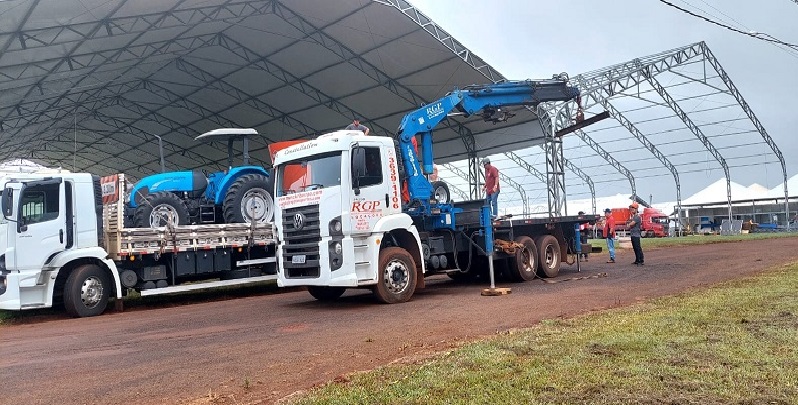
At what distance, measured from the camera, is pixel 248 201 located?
14508 millimetres

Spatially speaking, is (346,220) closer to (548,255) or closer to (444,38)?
(548,255)

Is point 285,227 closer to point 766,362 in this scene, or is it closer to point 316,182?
point 316,182

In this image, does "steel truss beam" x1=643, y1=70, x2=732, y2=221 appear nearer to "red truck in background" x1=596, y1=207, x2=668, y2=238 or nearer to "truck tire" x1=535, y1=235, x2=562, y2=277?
"red truck in background" x1=596, y1=207, x2=668, y2=238

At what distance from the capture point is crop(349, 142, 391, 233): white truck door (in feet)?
33.2

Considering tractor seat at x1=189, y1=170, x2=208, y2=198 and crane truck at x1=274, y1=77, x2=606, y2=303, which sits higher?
tractor seat at x1=189, y1=170, x2=208, y2=198

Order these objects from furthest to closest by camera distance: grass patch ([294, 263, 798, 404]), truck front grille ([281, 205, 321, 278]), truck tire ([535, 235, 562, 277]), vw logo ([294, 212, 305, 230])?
truck tire ([535, 235, 562, 277]) → vw logo ([294, 212, 305, 230]) → truck front grille ([281, 205, 321, 278]) → grass patch ([294, 263, 798, 404])

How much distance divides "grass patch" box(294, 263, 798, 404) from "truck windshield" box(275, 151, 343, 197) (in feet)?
14.5

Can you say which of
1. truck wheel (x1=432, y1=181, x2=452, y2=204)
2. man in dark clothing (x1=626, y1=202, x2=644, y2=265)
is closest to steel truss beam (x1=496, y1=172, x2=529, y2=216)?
man in dark clothing (x1=626, y1=202, x2=644, y2=265)

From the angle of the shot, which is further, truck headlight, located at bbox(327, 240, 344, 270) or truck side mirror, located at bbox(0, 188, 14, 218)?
truck side mirror, located at bbox(0, 188, 14, 218)

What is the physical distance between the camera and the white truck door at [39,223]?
36.5 feet

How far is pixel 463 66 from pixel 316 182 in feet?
40.9

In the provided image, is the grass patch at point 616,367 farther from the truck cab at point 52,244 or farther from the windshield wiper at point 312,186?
the truck cab at point 52,244

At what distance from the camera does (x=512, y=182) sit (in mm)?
43938

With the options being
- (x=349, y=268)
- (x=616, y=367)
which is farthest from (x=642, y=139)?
(x=616, y=367)
